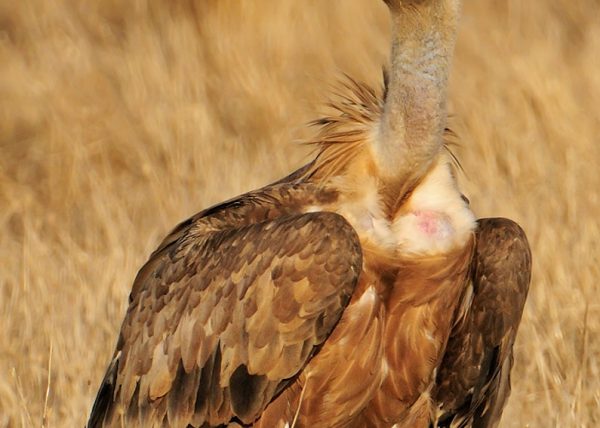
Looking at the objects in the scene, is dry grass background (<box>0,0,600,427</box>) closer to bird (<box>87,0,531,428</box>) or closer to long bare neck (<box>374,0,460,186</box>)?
bird (<box>87,0,531,428</box>)

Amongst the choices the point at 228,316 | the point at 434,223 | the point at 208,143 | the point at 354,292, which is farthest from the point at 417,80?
the point at 208,143

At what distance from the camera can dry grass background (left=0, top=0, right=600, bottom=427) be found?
638 cm

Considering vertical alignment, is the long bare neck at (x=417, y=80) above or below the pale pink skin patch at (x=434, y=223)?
above

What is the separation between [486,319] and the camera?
495 centimetres

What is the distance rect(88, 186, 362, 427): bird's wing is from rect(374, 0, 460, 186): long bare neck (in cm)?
33

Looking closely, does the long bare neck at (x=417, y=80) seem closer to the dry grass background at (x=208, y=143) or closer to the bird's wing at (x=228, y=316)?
the bird's wing at (x=228, y=316)

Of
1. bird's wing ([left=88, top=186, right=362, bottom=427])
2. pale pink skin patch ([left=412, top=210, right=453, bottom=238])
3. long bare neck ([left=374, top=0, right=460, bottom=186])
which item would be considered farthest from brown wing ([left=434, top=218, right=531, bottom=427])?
bird's wing ([left=88, top=186, right=362, bottom=427])

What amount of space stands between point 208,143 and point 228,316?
4.13 meters

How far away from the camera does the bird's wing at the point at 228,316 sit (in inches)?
183

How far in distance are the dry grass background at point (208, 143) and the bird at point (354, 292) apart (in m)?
0.83

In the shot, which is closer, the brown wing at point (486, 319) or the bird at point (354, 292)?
the bird at point (354, 292)

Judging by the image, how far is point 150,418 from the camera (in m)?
5.04

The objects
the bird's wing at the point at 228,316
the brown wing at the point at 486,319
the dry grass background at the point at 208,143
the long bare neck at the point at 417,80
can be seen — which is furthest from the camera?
the dry grass background at the point at 208,143

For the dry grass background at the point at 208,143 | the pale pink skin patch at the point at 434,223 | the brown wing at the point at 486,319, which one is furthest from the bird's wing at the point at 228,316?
the dry grass background at the point at 208,143
